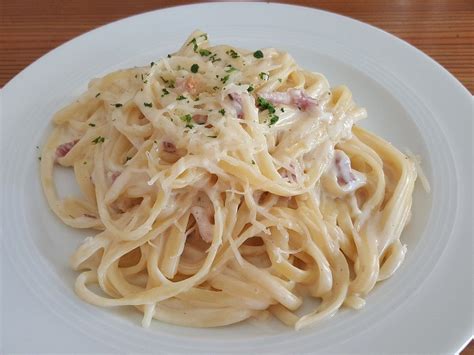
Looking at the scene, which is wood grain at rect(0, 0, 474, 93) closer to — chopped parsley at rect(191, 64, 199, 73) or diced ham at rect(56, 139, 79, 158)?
diced ham at rect(56, 139, 79, 158)

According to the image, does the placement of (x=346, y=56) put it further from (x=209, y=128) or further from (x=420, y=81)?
(x=209, y=128)

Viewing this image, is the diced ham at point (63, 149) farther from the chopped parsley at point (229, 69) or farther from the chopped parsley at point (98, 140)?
the chopped parsley at point (229, 69)

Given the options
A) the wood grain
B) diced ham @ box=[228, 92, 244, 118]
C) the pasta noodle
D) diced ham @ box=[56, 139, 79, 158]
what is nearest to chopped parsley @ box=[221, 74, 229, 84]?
the pasta noodle

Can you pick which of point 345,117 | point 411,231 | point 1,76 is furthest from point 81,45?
point 411,231

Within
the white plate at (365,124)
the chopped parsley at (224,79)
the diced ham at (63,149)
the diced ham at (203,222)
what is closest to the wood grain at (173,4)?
the white plate at (365,124)

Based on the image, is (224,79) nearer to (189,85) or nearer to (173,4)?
(189,85)

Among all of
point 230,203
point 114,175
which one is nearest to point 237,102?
point 230,203
